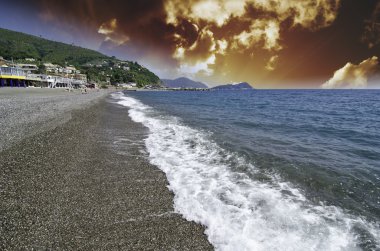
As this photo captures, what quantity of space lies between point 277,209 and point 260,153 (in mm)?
6349

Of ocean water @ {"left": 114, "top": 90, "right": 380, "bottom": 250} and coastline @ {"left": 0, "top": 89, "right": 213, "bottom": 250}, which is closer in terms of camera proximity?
coastline @ {"left": 0, "top": 89, "right": 213, "bottom": 250}

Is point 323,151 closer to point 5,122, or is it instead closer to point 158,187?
point 158,187

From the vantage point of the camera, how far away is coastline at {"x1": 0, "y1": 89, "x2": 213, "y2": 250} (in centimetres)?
573

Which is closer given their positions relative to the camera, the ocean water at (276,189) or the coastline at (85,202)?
the coastline at (85,202)

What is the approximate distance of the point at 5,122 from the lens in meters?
17.2

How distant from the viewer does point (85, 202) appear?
7453 mm

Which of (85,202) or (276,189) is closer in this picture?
(85,202)

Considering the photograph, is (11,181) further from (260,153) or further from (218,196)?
(260,153)

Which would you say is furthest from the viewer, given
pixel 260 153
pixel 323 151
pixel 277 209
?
pixel 323 151

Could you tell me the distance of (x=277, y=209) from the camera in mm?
7773

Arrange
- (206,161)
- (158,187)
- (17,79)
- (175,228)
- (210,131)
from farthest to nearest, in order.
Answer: (17,79)
(210,131)
(206,161)
(158,187)
(175,228)

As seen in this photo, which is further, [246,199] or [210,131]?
[210,131]

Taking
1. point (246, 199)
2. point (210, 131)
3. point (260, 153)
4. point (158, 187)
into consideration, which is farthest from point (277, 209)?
point (210, 131)

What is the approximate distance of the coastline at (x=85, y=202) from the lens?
18.8 ft
